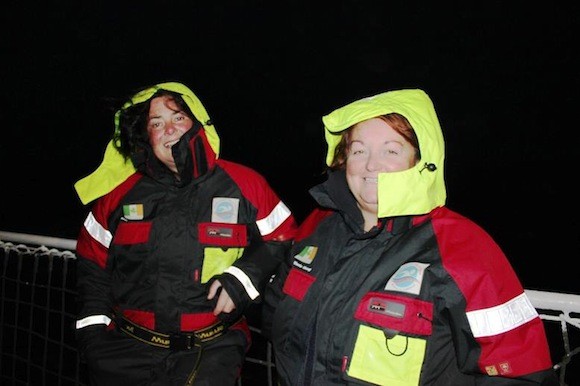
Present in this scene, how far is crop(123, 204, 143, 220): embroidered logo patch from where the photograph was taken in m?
2.83

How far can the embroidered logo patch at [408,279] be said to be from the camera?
1856 millimetres

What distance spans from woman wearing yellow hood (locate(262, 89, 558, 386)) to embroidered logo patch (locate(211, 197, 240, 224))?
63 centimetres

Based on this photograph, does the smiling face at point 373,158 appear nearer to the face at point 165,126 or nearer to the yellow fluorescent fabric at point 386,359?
the yellow fluorescent fabric at point 386,359

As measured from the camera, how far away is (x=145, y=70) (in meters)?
84.7

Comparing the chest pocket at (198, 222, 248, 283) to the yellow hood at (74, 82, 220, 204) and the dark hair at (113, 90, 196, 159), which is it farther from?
the dark hair at (113, 90, 196, 159)

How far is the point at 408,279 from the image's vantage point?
6.16 ft

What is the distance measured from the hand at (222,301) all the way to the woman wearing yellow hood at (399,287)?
0.28 m

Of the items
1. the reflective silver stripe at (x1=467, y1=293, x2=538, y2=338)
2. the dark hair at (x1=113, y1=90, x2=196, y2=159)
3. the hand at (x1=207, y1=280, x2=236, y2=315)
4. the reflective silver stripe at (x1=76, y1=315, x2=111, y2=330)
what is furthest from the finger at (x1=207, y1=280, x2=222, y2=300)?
the reflective silver stripe at (x1=467, y1=293, x2=538, y2=338)

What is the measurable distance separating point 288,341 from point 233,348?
718mm

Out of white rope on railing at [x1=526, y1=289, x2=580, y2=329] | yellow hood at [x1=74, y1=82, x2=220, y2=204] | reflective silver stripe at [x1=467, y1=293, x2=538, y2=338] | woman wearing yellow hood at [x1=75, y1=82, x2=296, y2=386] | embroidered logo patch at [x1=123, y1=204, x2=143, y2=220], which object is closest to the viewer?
reflective silver stripe at [x1=467, y1=293, x2=538, y2=338]

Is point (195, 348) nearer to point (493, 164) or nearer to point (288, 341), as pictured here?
point (288, 341)

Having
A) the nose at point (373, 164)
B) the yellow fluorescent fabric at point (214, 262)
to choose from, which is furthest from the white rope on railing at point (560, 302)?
the yellow fluorescent fabric at point (214, 262)

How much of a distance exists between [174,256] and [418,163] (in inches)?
57.1

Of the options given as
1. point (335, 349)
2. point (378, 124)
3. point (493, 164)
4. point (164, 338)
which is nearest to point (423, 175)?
point (378, 124)
